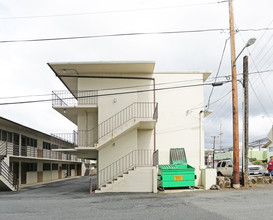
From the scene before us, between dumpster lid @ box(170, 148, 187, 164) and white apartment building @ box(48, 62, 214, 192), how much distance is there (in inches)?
10.4

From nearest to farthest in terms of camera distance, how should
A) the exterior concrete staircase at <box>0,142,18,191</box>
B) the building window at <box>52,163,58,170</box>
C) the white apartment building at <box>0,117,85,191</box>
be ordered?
the exterior concrete staircase at <box>0,142,18,191</box> → the white apartment building at <box>0,117,85,191</box> → the building window at <box>52,163,58,170</box>

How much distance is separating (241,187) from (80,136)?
990 cm

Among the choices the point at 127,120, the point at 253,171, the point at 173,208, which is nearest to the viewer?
the point at 173,208

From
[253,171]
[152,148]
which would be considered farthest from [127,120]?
[253,171]

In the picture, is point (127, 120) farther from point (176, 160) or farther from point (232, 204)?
point (232, 204)

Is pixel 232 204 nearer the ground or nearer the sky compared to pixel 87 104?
nearer the ground

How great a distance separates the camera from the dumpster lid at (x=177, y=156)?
58.0 ft

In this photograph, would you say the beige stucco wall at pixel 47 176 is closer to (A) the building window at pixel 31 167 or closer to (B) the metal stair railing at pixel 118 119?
(A) the building window at pixel 31 167

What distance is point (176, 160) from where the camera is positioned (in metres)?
17.7

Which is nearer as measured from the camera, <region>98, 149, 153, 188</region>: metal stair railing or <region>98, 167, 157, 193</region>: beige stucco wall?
<region>98, 167, 157, 193</region>: beige stucco wall

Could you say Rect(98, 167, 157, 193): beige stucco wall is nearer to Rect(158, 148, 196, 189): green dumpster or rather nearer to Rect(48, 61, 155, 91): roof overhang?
Rect(158, 148, 196, 189): green dumpster

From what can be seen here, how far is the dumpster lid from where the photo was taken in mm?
17688

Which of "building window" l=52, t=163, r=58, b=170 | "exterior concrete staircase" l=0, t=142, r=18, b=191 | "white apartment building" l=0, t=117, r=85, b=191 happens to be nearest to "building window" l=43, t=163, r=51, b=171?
"white apartment building" l=0, t=117, r=85, b=191

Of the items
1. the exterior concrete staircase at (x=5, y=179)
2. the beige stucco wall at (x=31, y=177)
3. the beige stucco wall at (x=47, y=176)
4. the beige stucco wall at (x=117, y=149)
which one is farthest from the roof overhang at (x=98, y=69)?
the beige stucco wall at (x=47, y=176)
